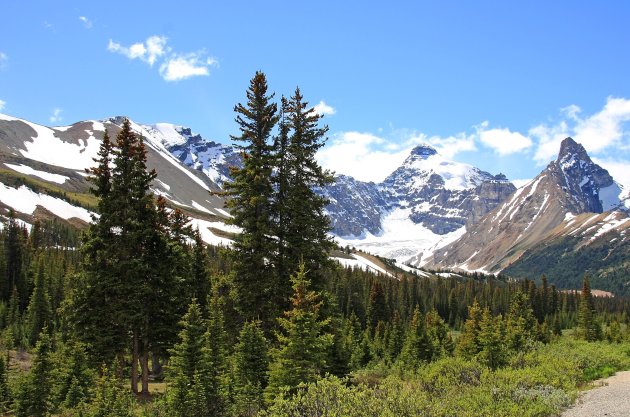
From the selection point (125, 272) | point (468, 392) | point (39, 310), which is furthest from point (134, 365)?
point (39, 310)

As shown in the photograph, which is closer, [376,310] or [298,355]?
[298,355]

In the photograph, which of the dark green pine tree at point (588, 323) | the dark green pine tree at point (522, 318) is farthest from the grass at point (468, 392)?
the dark green pine tree at point (588, 323)

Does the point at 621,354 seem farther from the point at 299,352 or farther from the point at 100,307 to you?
the point at 100,307

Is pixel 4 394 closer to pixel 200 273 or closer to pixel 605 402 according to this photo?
pixel 200 273

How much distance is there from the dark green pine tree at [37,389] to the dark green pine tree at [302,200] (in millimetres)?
13205

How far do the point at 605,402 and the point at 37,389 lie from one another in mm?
25547

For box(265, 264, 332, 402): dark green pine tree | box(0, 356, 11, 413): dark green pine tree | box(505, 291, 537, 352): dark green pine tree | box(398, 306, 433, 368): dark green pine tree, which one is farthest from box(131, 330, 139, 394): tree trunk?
box(398, 306, 433, 368): dark green pine tree

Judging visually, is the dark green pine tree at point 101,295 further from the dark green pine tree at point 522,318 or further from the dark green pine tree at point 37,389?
the dark green pine tree at point 522,318

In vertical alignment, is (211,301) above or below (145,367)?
above

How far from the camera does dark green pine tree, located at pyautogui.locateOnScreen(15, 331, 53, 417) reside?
83.8ft

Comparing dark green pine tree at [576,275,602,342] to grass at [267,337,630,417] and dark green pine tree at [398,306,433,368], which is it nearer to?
dark green pine tree at [398,306,433,368]

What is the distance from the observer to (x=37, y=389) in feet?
84.7

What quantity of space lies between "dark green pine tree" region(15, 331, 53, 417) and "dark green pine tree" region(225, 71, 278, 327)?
34.7 feet

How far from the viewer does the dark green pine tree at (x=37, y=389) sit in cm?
2553
